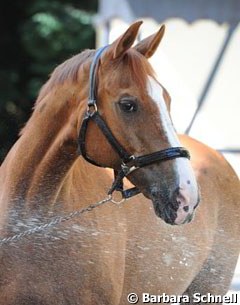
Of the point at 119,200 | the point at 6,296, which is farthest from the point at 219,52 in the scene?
the point at 6,296

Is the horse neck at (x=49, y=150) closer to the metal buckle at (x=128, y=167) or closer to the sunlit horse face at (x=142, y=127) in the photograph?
the sunlit horse face at (x=142, y=127)

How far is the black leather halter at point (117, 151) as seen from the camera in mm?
3332

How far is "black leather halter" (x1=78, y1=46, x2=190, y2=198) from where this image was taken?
333cm

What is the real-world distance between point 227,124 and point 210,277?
317 cm

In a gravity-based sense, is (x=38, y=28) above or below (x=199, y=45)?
below

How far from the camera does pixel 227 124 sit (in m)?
7.74

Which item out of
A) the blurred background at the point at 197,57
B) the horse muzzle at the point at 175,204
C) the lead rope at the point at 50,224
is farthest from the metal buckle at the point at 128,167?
the blurred background at the point at 197,57

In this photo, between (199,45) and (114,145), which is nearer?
(114,145)

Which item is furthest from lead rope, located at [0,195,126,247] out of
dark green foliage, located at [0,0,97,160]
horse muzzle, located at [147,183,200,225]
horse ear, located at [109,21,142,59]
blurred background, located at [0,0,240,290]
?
dark green foliage, located at [0,0,97,160]

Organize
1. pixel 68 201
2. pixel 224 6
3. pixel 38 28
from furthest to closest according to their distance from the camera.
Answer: pixel 38 28, pixel 224 6, pixel 68 201

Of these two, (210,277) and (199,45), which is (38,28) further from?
(210,277)

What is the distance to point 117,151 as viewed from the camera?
3434 millimetres

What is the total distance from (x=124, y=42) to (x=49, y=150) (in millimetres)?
515

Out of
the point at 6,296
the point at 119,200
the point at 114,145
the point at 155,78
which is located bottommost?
the point at 6,296
